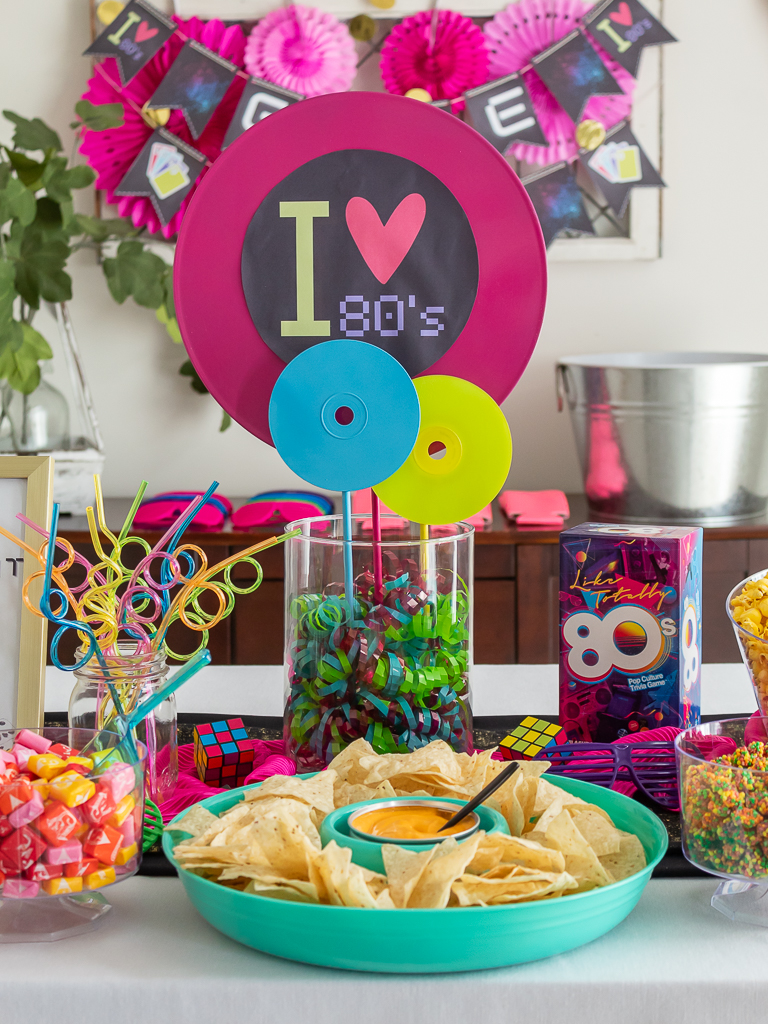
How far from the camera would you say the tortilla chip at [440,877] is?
0.49 m

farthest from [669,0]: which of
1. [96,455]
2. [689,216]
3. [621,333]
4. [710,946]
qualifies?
[710,946]

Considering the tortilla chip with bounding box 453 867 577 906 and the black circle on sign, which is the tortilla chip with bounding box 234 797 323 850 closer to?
the tortilla chip with bounding box 453 867 577 906

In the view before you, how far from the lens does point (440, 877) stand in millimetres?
493

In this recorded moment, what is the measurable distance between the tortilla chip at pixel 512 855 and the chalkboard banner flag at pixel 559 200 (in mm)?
1793

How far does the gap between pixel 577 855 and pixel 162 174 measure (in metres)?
1.91

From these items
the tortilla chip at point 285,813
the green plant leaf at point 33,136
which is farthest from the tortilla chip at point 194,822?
the green plant leaf at point 33,136

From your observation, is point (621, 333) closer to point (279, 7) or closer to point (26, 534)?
point (279, 7)

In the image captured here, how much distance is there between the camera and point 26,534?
29.3 inches

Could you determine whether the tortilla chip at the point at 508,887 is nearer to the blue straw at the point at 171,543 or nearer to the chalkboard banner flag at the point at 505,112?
the blue straw at the point at 171,543

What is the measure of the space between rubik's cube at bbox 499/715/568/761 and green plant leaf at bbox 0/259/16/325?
4.53 feet

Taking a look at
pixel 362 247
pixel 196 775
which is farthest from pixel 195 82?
pixel 196 775

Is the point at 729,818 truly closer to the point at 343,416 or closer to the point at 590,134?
the point at 343,416

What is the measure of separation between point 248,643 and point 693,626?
123cm

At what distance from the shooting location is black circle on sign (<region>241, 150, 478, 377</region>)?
77 centimetres
